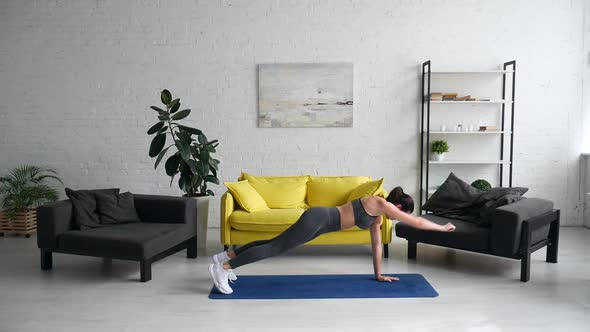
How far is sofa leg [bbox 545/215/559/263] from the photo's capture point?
4.85m

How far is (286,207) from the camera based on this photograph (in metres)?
5.52

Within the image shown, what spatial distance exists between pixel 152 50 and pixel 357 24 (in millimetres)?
2744

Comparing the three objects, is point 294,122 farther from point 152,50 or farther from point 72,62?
point 72,62

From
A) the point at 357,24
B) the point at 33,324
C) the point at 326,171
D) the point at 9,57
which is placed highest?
the point at 357,24

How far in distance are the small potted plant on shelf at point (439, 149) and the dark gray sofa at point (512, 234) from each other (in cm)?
164

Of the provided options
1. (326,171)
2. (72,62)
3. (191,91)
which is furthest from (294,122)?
(72,62)

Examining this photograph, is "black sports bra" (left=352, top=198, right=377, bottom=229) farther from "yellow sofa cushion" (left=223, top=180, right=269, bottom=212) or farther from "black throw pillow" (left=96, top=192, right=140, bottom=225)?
"black throw pillow" (left=96, top=192, right=140, bottom=225)

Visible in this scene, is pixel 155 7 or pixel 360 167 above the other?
pixel 155 7

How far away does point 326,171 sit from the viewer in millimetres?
6770

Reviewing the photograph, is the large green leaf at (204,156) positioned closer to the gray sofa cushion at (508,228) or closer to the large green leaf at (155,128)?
the large green leaf at (155,128)

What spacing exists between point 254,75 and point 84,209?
9.45 ft

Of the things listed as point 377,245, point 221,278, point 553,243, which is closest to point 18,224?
point 221,278

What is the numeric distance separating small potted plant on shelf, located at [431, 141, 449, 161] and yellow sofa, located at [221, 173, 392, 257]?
130 centimetres

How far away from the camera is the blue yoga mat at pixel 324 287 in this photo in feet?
12.9
